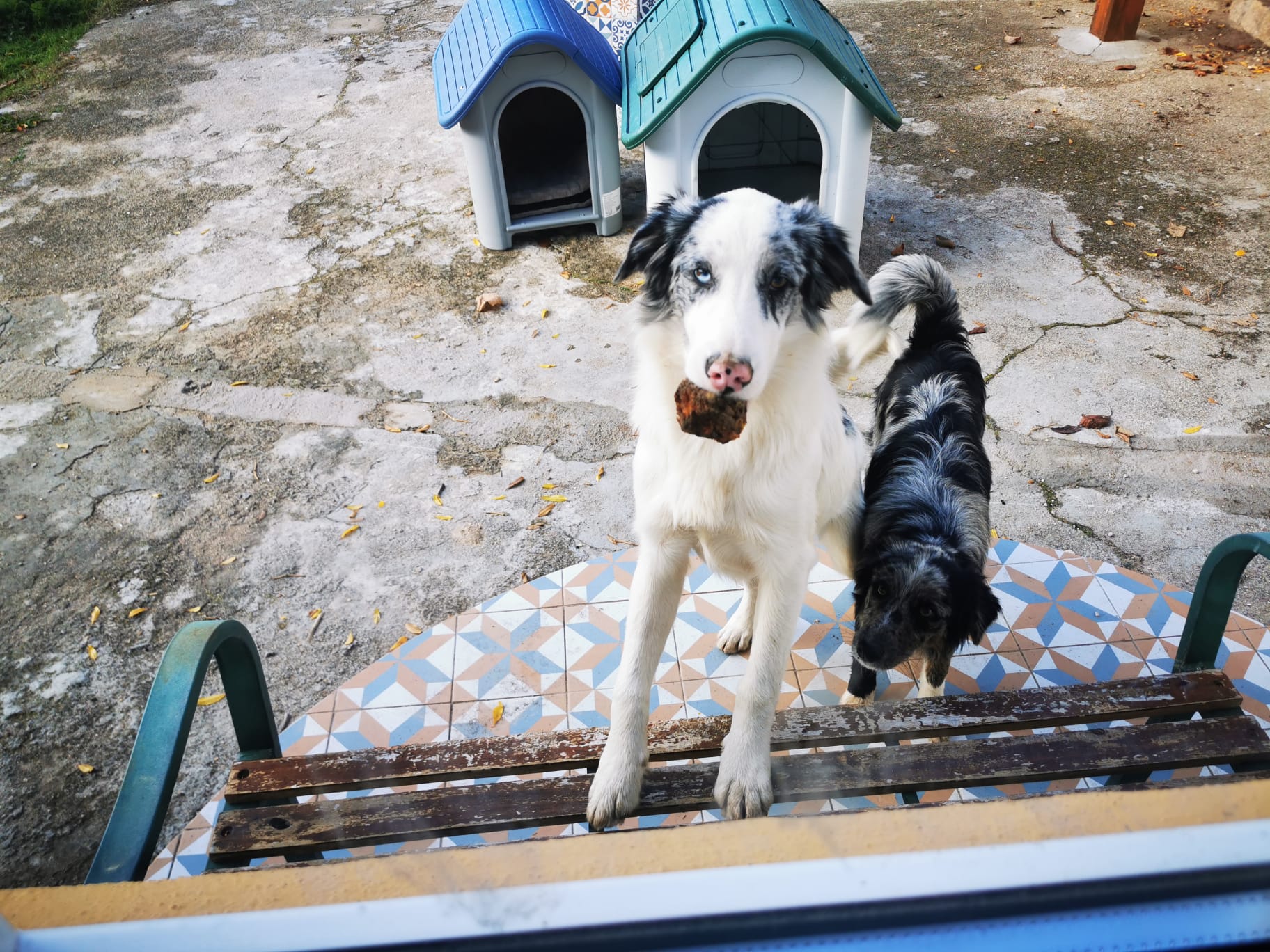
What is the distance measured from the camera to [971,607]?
2287mm

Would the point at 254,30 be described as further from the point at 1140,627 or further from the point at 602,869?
the point at 602,869

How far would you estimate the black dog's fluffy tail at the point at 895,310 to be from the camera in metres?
2.73

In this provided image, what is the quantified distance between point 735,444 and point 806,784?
2.61ft

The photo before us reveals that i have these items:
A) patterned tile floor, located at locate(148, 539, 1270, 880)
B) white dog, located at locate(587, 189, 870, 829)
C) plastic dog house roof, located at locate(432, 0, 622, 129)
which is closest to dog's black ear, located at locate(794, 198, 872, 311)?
white dog, located at locate(587, 189, 870, 829)

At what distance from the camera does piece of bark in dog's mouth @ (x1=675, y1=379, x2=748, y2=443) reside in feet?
6.52

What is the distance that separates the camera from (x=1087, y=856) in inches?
33.4

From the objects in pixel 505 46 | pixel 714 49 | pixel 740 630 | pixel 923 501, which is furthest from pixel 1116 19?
pixel 740 630

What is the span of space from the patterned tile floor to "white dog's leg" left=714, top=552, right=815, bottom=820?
2.19 ft

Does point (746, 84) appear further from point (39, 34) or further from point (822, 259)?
point (39, 34)

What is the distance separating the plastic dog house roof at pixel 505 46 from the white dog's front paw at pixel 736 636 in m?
3.47

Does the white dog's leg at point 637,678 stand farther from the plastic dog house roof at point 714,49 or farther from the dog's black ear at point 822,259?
the plastic dog house roof at point 714,49

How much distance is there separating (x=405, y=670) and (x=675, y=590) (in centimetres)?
126

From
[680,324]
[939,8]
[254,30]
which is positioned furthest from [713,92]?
[254,30]

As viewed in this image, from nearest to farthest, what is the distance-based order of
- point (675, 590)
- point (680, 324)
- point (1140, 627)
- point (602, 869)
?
1. point (602, 869)
2. point (680, 324)
3. point (675, 590)
4. point (1140, 627)
